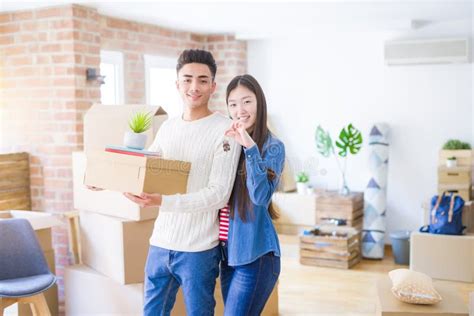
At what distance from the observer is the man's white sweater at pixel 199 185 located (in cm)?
201

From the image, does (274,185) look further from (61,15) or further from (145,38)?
(145,38)

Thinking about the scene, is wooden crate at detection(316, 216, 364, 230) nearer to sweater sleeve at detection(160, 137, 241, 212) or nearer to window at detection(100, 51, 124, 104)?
window at detection(100, 51, 124, 104)

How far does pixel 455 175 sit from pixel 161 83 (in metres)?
2.84

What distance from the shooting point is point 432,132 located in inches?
223

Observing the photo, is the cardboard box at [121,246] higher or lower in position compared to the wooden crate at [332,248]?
higher

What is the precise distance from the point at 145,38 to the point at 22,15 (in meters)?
1.22

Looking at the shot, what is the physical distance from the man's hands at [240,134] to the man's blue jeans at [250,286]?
0.41 metres

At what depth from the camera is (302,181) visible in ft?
19.8

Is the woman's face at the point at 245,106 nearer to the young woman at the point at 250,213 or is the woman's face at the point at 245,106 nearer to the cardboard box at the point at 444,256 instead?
the young woman at the point at 250,213

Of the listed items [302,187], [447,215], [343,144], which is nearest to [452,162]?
[447,215]

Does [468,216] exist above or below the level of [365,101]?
below

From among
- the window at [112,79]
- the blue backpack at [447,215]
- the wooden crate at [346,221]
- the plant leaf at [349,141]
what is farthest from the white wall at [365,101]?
the window at [112,79]

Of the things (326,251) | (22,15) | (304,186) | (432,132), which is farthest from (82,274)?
(432,132)

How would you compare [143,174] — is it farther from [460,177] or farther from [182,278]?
[460,177]
